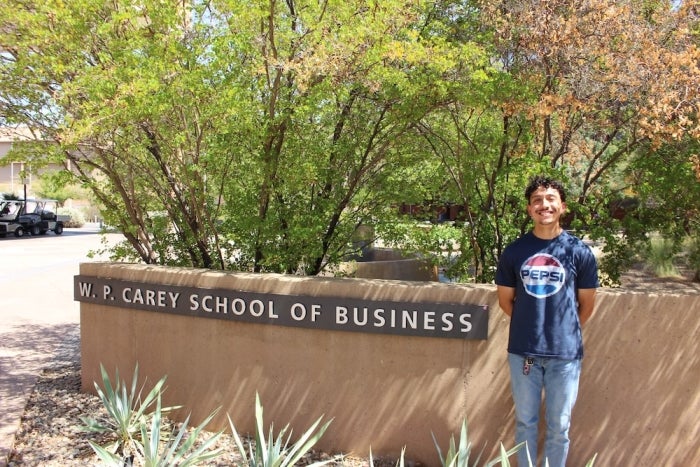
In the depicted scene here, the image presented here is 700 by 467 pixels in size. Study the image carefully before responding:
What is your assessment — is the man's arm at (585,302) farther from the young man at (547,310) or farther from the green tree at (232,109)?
the green tree at (232,109)

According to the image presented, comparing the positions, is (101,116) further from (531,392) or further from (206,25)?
(531,392)

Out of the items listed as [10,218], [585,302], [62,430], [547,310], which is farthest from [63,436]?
[10,218]

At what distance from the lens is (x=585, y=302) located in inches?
130

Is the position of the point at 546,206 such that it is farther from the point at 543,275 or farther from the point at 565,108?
the point at 565,108

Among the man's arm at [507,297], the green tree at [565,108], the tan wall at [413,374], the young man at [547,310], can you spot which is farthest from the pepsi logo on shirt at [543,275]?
the green tree at [565,108]

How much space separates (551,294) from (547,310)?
9cm

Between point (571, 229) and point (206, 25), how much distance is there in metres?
3.84

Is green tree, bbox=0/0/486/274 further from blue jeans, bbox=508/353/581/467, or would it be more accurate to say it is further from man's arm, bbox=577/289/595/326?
blue jeans, bbox=508/353/581/467

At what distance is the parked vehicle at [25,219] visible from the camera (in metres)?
30.2

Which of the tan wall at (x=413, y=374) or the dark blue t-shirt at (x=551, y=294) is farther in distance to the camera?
the tan wall at (x=413, y=374)

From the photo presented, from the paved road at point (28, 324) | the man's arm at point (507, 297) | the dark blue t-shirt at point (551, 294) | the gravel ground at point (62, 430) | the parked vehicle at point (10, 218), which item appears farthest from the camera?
the parked vehicle at point (10, 218)

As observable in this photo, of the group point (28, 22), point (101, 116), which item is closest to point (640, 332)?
point (101, 116)

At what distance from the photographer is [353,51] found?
170 inches

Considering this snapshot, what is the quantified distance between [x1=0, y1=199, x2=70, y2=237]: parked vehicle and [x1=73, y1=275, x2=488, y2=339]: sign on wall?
29.2m
